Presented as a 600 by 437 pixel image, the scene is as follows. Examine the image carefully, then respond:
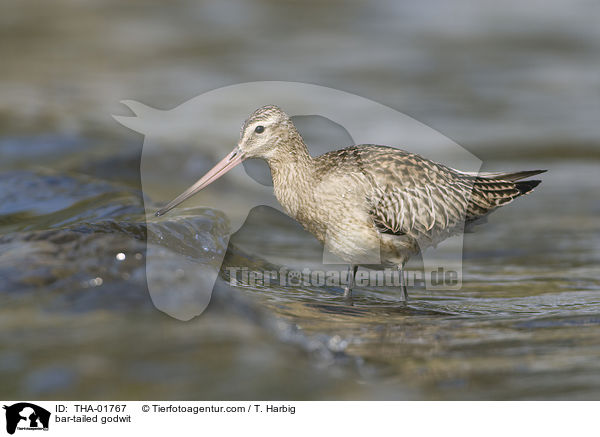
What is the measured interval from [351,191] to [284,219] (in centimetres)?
236

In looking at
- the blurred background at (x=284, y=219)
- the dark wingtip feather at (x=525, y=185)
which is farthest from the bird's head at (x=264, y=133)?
the dark wingtip feather at (x=525, y=185)

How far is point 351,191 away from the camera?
559 cm

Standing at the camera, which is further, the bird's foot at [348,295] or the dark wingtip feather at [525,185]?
the dark wingtip feather at [525,185]

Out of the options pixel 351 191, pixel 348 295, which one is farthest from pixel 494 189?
pixel 348 295

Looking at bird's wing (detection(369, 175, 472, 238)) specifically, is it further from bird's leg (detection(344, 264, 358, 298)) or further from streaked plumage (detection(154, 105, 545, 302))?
bird's leg (detection(344, 264, 358, 298))

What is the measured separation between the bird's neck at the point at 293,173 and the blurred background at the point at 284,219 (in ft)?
2.07

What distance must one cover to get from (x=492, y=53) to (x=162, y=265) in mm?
9782

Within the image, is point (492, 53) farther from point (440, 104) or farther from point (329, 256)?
point (329, 256)

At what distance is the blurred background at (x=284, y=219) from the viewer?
3.87 m

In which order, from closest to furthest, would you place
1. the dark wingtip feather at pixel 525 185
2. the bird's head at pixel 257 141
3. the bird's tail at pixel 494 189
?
the bird's head at pixel 257 141 < the bird's tail at pixel 494 189 < the dark wingtip feather at pixel 525 185
